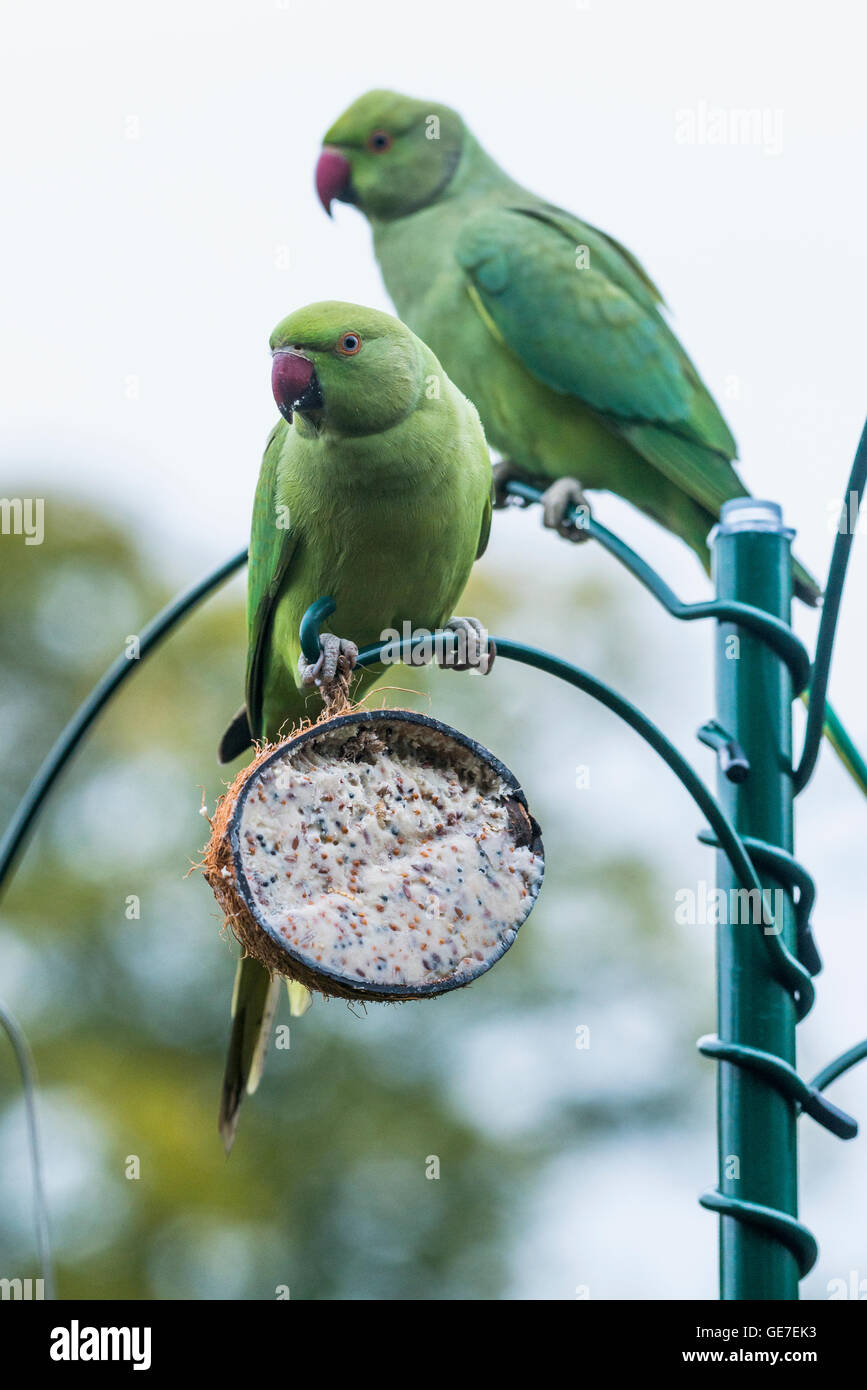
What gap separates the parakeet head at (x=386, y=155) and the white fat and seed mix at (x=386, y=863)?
9.87ft

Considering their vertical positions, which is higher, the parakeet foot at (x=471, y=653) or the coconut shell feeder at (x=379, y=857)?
the parakeet foot at (x=471, y=653)

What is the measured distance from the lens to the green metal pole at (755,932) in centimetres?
176

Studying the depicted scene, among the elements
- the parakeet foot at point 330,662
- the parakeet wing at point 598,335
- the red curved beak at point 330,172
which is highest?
the red curved beak at point 330,172

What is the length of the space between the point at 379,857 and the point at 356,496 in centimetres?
82

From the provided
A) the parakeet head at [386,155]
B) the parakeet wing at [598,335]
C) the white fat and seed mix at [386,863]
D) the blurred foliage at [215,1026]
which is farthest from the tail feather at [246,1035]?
the blurred foliage at [215,1026]

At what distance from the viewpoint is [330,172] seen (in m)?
4.45

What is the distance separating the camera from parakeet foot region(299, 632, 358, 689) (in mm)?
2092

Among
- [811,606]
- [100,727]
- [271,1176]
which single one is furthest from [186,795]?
[811,606]

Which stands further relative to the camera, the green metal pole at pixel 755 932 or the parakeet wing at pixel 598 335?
the parakeet wing at pixel 598 335

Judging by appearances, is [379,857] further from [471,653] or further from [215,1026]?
[215,1026]

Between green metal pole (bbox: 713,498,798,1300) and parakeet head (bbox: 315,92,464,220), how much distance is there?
110 inches

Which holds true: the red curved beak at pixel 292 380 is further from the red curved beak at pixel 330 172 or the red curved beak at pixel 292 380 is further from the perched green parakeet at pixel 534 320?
the red curved beak at pixel 330 172

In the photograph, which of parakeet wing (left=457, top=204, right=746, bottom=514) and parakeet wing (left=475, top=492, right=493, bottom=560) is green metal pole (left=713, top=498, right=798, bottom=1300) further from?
parakeet wing (left=457, top=204, right=746, bottom=514)

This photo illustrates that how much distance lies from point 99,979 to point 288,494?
8065mm
